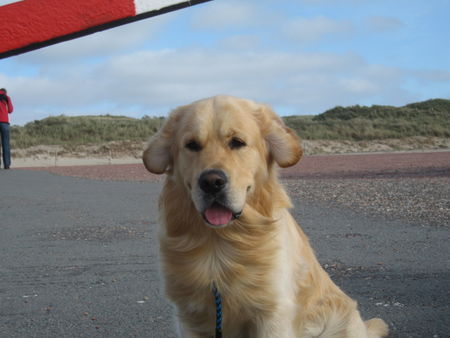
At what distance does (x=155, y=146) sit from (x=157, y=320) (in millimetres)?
1526

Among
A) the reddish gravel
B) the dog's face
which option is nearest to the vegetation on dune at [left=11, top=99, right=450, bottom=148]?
the reddish gravel

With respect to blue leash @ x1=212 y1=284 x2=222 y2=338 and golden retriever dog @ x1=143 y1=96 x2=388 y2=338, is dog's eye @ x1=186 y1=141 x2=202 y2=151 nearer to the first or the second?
golden retriever dog @ x1=143 y1=96 x2=388 y2=338

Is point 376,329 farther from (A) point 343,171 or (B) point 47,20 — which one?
(A) point 343,171

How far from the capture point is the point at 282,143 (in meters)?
3.49

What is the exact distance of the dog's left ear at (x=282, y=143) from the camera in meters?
3.48

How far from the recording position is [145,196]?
13.3m

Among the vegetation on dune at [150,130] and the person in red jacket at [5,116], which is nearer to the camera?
the person in red jacket at [5,116]

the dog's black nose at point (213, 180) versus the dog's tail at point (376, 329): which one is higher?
the dog's black nose at point (213, 180)

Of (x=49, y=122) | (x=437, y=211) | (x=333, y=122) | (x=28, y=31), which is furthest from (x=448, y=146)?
(x=28, y=31)

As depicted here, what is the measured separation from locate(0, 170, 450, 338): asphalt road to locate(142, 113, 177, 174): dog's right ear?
1.27 meters

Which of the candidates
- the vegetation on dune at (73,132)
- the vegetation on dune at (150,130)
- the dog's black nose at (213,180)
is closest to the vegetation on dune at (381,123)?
the vegetation on dune at (150,130)

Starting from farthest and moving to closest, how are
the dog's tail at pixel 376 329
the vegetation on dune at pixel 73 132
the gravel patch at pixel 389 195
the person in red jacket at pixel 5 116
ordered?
the vegetation on dune at pixel 73 132 → the person in red jacket at pixel 5 116 → the gravel patch at pixel 389 195 → the dog's tail at pixel 376 329

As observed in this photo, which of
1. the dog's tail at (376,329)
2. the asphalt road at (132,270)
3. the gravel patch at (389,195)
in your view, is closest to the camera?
the dog's tail at (376,329)

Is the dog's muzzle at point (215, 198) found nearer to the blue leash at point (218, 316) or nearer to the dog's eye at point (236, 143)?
the dog's eye at point (236, 143)
